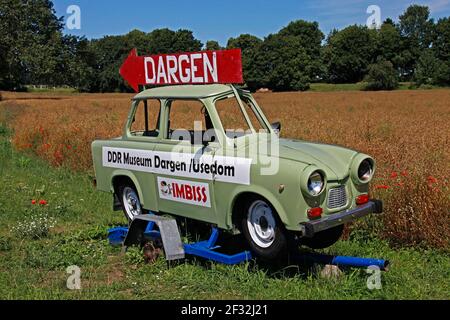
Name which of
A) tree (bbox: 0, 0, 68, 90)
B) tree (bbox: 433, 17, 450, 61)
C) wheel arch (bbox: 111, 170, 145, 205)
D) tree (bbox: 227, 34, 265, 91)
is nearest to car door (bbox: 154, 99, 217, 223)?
wheel arch (bbox: 111, 170, 145, 205)

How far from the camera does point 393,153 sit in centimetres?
827

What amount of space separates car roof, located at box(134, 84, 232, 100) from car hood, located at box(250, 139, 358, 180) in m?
0.88

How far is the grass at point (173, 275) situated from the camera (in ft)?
15.6

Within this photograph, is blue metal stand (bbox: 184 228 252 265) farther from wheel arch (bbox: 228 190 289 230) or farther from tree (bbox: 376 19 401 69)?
Result: tree (bbox: 376 19 401 69)

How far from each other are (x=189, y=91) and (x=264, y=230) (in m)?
1.80

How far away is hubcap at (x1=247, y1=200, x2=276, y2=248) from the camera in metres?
4.68

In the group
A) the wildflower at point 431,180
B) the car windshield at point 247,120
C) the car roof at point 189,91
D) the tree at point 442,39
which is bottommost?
the wildflower at point 431,180

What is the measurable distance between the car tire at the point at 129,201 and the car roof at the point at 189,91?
1222mm

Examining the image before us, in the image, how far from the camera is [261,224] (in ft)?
15.7

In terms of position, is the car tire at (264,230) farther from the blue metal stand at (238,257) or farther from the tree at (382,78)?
the tree at (382,78)

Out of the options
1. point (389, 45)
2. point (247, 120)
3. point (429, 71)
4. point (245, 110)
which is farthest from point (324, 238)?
point (389, 45)

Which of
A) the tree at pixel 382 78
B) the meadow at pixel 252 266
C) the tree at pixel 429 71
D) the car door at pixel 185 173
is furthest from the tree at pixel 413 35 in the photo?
the car door at pixel 185 173

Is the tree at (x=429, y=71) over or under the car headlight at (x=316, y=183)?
over
